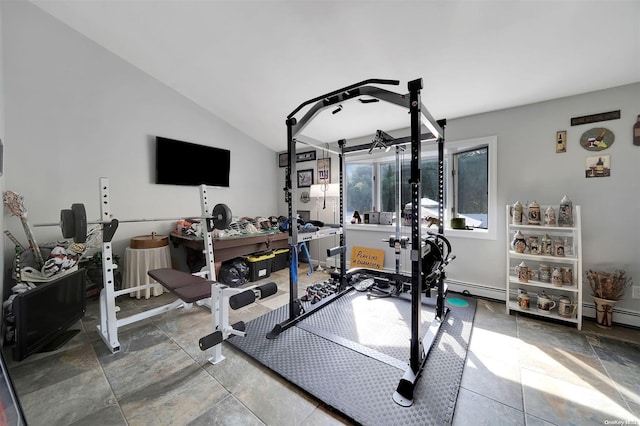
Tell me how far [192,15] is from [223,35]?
290 mm

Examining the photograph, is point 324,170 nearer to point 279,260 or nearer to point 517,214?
point 279,260

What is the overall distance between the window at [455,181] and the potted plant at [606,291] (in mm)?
905

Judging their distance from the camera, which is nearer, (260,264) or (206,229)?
(206,229)

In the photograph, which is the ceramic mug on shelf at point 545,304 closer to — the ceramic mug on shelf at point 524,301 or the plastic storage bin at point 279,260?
the ceramic mug on shelf at point 524,301

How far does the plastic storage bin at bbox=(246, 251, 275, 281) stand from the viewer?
365cm

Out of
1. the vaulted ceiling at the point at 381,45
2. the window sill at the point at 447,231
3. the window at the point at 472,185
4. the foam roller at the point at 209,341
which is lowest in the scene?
the foam roller at the point at 209,341

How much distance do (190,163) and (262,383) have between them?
10.9 feet

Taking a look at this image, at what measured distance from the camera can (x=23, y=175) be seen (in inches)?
99.5

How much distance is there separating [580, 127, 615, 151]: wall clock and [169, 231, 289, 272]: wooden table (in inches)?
156

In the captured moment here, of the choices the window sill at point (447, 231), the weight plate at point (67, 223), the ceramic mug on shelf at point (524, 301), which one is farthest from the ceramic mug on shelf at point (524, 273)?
the weight plate at point (67, 223)

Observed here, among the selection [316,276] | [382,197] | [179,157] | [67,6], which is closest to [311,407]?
[316,276]

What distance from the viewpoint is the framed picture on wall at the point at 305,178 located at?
181 inches

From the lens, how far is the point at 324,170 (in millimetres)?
4328

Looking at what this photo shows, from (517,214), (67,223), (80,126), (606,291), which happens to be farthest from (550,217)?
(80,126)
